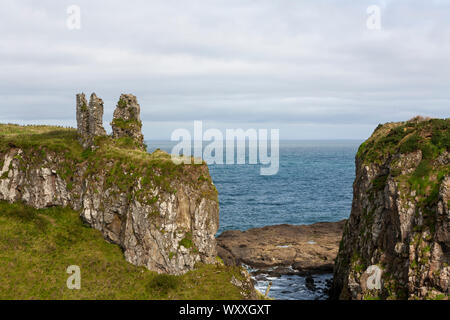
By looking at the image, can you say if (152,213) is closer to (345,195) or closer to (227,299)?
(227,299)

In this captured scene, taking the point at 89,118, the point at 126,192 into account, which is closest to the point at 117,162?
the point at 126,192

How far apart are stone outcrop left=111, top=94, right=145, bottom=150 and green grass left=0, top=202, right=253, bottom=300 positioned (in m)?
13.3

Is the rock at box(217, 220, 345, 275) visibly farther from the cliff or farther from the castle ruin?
the castle ruin

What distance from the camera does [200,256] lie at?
39.6 meters

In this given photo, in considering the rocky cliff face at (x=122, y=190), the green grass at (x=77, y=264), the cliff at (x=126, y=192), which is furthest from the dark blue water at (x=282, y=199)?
the green grass at (x=77, y=264)

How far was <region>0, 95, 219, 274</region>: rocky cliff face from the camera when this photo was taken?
38969 millimetres

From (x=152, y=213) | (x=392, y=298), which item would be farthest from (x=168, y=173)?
(x=392, y=298)

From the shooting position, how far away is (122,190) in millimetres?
41312

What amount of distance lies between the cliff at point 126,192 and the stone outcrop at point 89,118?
0.38 m

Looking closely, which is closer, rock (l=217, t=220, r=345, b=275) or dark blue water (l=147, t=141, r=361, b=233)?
rock (l=217, t=220, r=345, b=275)

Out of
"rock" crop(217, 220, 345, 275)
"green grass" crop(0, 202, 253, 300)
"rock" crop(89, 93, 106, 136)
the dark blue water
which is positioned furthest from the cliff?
the dark blue water

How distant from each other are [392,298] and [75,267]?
29932mm
